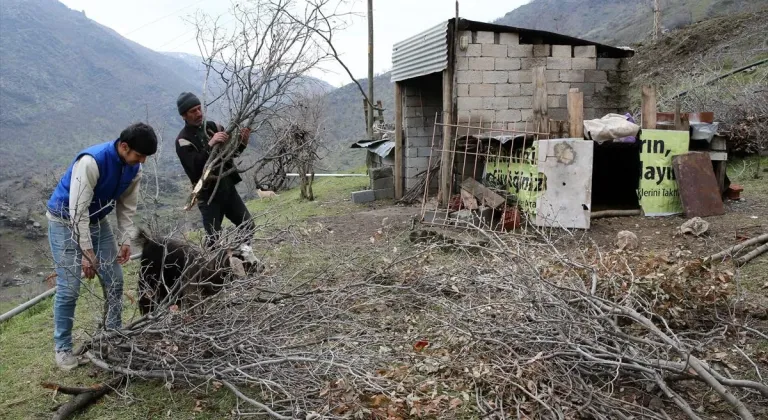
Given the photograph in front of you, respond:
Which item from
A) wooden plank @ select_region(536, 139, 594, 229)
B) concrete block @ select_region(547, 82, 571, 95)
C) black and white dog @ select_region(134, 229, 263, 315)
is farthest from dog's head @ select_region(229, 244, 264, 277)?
concrete block @ select_region(547, 82, 571, 95)

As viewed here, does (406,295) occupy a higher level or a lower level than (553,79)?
lower

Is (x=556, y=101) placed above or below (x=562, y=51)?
below

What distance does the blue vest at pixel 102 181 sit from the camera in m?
3.05

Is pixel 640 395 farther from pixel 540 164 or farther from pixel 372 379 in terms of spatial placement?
pixel 540 164

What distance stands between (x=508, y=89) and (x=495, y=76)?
0.28m

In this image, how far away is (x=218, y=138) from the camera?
13.6 ft

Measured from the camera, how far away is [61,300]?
10.3 feet

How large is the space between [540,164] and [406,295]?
337cm

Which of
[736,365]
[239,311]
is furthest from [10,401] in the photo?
[736,365]

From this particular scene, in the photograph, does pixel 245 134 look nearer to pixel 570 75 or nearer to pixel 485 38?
pixel 485 38

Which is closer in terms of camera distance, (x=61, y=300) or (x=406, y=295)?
(x=61, y=300)

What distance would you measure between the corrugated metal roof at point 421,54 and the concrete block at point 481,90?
1.71ft

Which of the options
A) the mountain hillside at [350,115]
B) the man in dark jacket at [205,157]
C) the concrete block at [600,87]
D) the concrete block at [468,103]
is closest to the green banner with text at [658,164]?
the concrete block at [600,87]

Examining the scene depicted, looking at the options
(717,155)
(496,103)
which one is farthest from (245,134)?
(717,155)
